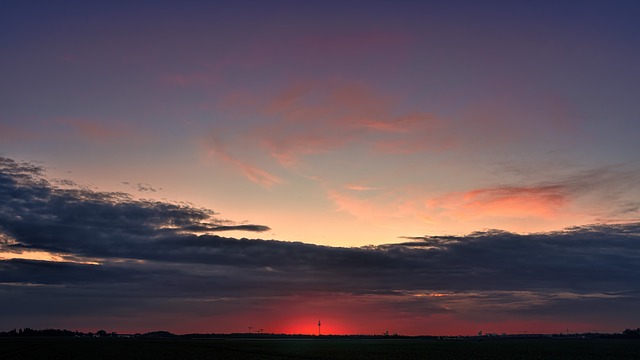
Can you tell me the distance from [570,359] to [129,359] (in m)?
83.9

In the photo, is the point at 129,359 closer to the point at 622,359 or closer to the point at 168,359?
the point at 168,359

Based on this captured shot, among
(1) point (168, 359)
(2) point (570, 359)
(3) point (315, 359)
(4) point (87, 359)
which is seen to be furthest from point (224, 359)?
(2) point (570, 359)

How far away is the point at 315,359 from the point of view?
319ft

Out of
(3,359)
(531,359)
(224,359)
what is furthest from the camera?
(531,359)

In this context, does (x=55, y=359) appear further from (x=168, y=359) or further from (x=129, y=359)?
(x=168, y=359)

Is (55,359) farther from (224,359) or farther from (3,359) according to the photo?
(224,359)

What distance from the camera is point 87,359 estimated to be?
95.9 metres

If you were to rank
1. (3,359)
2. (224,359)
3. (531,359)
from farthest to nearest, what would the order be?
(531,359) → (224,359) → (3,359)

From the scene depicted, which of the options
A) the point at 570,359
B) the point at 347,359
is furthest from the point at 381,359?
the point at 570,359

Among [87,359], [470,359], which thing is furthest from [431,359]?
[87,359]

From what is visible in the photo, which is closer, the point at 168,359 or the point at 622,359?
the point at 168,359

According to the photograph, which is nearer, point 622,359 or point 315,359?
point 315,359

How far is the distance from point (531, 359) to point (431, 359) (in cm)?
2098

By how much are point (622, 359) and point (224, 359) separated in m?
76.7
